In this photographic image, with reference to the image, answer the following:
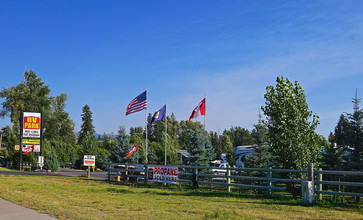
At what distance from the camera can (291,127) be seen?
16250 mm

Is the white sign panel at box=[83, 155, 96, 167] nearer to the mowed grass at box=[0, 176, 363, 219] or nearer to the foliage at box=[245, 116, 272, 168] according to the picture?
the foliage at box=[245, 116, 272, 168]

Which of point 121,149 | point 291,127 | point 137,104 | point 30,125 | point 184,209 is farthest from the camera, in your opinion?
point 30,125

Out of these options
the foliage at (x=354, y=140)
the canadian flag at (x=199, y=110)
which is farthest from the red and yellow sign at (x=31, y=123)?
the foliage at (x=354, y=140)

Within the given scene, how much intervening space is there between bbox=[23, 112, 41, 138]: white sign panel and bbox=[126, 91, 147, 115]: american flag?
56.3ft

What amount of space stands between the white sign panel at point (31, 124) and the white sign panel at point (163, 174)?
25118 mm

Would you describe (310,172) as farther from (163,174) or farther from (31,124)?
(31,124)

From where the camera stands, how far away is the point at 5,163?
59062 mm

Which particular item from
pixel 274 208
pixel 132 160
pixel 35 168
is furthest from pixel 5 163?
pixel 274 208

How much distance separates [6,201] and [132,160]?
2781cm

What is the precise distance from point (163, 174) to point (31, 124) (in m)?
26.7

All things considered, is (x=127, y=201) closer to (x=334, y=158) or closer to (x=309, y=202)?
(x=309, y=202)

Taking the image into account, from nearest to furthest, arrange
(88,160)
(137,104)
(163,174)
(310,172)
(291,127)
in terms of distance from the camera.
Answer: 1. (310,172)
2. (291,127)
3. (163,174)
4. (88,160)
5. (137,104)

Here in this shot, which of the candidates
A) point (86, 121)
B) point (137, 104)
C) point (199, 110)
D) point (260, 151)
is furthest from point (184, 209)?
point (86, 121)

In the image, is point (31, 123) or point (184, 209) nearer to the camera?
point (184, 209)
